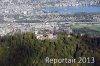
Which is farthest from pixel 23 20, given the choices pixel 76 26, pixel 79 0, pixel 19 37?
pixel 19 37

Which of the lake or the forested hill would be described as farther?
the lake

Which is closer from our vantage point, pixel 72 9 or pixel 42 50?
pixel 42 50

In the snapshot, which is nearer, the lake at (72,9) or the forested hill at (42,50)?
the forested hill at (42,50)

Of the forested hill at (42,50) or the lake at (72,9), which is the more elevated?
the forested hill at (42,50)

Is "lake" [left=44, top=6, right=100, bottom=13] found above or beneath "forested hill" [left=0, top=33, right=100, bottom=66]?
beneath

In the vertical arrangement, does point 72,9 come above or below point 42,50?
below

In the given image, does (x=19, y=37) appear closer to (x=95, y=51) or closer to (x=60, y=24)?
(x=95, y=51)

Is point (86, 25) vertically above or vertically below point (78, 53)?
below

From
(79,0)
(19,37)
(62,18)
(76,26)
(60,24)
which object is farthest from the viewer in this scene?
(79,0)
